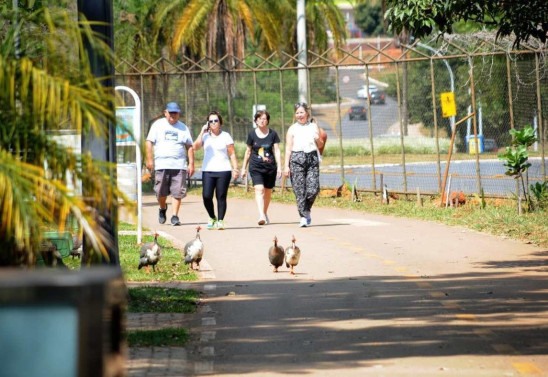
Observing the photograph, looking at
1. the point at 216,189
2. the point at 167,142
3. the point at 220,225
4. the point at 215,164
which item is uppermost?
the point at 167,142

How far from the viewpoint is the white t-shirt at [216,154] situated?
2003 cm

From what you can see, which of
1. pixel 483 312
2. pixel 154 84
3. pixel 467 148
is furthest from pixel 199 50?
pixel 483 312

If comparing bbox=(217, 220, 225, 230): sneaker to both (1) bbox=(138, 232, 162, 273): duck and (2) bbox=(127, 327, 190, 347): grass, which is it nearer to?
(1) bbox=(138, 232, 162, 273): duck

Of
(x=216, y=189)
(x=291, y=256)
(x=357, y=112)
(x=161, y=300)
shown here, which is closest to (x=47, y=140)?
(x=161, y=300)

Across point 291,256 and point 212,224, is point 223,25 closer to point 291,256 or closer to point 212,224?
point 212,224

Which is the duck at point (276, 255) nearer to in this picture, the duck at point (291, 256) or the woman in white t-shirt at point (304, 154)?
the duck at point (291, 256)

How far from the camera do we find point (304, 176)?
20.3 meters

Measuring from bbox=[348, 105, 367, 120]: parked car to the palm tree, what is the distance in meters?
21.9

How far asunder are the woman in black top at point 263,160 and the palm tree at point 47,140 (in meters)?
13.0

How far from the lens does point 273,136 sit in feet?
67.8

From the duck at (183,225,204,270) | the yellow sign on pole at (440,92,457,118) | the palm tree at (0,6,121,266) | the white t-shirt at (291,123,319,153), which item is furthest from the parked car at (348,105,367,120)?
the palm tree at (0,6,121,266)

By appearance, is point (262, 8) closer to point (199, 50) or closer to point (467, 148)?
point (199, 50)

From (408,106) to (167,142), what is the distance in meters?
7.27

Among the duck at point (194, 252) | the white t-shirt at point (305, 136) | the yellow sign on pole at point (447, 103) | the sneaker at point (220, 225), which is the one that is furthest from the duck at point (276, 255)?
the yellow sign on pole at point (447, 103)
